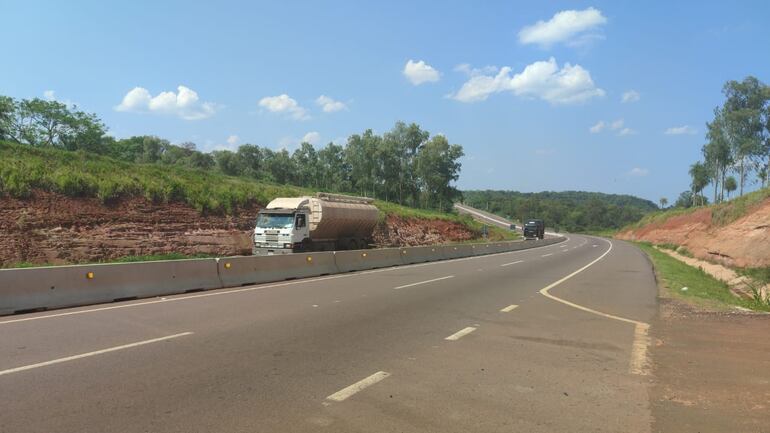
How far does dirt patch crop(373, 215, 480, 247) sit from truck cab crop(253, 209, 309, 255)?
1784cm

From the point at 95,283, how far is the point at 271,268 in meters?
6.38

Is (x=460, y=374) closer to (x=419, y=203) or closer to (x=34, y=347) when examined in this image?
(x=34, y=347)

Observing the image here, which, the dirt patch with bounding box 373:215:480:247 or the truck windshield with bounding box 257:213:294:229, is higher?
the truck windshield with bounding box 257:213:294:229

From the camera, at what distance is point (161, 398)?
17.9ft

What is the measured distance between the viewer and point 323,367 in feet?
22.2

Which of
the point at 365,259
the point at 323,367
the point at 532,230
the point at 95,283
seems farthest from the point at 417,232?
the point at 323,367

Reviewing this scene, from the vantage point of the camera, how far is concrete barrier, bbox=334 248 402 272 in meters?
22.8

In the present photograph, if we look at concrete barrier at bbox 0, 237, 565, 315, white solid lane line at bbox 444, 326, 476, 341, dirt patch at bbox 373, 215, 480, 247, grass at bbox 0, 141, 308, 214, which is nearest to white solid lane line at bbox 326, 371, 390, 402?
white solid lane line at bbox 444, 326, 476, 341

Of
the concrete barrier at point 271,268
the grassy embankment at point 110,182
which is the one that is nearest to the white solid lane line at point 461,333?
the concrete barrier at point 271,268

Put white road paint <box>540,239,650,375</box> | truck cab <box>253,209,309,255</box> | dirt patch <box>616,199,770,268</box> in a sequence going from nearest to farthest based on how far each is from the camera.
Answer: white road paint <box>540,239,650,375</box> → truck cab <box>253,209,309,255</box> → dirt patch <box>616,199,770,268</box>

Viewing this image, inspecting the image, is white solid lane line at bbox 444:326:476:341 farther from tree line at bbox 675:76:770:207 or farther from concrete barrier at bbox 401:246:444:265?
tree line at bbox 675:76:770:207

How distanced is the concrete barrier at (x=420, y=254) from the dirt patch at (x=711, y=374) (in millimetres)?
17503

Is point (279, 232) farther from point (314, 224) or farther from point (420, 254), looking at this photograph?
point (420, 254)

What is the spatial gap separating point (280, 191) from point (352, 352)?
40.2 meters
